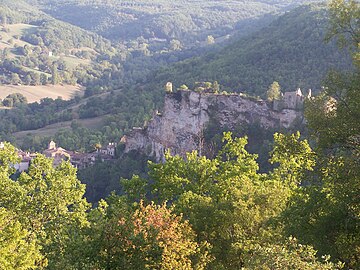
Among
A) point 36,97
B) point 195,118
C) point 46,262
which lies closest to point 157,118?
point 195,118

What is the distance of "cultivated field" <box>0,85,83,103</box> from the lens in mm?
175750

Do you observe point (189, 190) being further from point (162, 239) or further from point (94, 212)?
point (162, 239)

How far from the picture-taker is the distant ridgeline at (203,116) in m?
62.0

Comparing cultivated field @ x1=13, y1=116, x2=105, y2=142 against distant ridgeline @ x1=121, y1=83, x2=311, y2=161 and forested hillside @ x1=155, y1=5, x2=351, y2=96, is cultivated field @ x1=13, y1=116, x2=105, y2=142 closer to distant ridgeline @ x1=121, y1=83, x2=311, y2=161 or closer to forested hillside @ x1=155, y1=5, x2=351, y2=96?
forested hillside @ x1=155, y1=5, x2=351, y2=96

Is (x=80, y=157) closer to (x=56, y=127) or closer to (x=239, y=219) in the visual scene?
(x=56, y=127)

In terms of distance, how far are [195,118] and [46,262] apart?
5258cm

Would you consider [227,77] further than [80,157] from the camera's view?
Yes

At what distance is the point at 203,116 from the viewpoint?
68250mm

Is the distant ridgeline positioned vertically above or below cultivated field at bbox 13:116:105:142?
above

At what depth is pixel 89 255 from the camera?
15953 mm

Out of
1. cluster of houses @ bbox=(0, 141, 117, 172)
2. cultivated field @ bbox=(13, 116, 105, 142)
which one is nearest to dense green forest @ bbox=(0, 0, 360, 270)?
cluster of houses @ bbox=(0, 141, 117, 172)

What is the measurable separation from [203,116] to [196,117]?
1190 mm

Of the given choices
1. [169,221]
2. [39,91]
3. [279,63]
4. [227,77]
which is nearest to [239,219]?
[169,221]

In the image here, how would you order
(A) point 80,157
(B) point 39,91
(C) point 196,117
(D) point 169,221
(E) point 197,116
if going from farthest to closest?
(B) point 39,91, (A) point 80,157, (C) point 196,117, (E) point 197,116, (D) point 169,221
